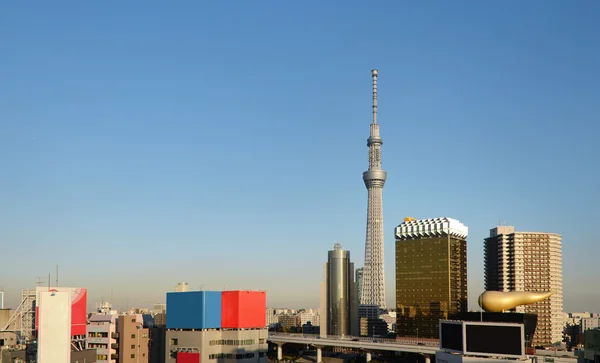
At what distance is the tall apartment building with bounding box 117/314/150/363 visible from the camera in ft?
409

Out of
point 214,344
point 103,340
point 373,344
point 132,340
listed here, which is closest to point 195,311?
point 214,344

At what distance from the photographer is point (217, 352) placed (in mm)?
114562

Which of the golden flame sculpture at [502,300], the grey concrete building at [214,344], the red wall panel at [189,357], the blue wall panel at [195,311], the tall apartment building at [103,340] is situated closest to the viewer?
the golden flame sculpture at [502,300]

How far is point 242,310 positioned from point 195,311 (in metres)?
7.86

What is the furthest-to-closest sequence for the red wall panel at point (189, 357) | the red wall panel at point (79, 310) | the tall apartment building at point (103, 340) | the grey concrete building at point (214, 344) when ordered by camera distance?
1. the tall apartment building at point (103, 340)
2. the red wall panel at point (79, 310)
3. the grey concrete building at point (214, 344)
4. the red wall panel at point (189, 357)

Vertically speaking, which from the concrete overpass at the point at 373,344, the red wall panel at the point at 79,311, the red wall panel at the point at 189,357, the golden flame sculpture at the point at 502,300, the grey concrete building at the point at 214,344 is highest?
the golden flame sculpture at the point at 502,300

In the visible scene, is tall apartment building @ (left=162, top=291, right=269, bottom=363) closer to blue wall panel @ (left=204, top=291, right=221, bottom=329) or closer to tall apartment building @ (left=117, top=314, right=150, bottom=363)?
blue wall panel @ (left=204, top=291, right=221, bottom=329)

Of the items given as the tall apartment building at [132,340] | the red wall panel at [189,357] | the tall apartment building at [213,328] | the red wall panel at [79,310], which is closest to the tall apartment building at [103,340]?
the tall apartment building at [132,340]

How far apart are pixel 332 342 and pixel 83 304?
3015 inches

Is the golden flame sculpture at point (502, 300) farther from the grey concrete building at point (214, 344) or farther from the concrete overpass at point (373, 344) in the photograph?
the concrete overpass at point (373, 344)

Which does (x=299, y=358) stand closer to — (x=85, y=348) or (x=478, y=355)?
(x=85, y=348)

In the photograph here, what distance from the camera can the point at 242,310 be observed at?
11638cm

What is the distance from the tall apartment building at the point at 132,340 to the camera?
409 feet

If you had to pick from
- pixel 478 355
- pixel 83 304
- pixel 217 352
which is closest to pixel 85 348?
pixel 83 304
